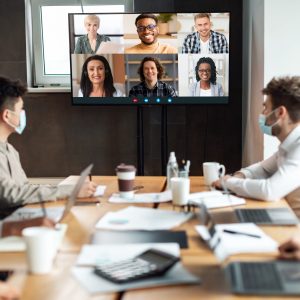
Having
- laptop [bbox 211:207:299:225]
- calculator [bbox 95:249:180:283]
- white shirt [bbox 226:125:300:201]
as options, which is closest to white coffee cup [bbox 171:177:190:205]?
laptop [bbox 211:207:299:225]

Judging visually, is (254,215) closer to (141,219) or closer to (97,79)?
(141,219)

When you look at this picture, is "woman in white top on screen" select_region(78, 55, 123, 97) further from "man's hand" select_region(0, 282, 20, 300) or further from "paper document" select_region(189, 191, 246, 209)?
"man's hand" select_region(0, 282, 20, 300)

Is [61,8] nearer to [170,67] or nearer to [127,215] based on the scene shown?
[170,67]

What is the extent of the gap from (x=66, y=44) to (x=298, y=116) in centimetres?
272

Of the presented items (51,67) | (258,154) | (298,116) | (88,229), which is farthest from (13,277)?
(51,67)

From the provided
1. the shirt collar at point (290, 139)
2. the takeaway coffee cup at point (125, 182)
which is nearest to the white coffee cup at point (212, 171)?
the shirt collar at point (290, 139)

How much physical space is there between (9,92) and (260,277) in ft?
5.69

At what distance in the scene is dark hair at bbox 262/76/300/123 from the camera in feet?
8.20

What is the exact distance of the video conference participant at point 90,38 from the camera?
161 inches

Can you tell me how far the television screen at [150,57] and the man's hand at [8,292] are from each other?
9.82 feet

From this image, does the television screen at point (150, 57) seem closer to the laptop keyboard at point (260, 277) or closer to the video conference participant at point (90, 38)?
the video conference participant at point (90, 38)

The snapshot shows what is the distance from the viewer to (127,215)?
196cm

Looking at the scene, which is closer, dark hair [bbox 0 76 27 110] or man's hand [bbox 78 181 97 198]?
man's hand [bbox 78 181 97 198]

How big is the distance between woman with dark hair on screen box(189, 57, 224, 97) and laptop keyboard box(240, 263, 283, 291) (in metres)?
2.86
